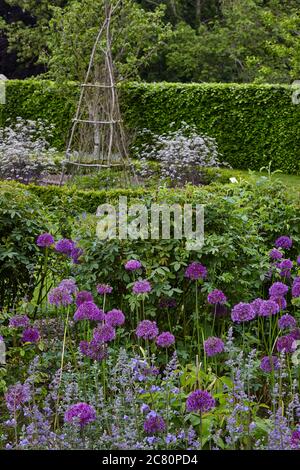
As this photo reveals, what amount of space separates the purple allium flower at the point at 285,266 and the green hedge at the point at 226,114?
8.69 metres

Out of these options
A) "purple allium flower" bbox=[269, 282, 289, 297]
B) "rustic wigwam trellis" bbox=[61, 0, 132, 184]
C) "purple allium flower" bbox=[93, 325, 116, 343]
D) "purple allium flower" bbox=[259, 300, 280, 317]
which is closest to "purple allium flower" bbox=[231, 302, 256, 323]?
"purple allium flower" bbox=[259, 300, 280, 317]

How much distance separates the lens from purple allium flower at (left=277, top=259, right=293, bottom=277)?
139 inches

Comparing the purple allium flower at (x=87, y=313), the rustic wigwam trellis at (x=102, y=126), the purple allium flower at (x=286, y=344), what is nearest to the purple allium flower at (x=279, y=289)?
the purple allium flower at (x=286, y=344)

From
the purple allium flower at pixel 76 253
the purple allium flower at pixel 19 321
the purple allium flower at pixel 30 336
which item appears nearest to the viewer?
the purple allium flower at pixel 30 336

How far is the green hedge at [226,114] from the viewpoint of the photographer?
12.3 meters

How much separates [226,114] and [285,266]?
376 inches

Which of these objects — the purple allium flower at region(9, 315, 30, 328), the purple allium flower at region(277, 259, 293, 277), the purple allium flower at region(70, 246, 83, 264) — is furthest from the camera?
the purple allium flower at region(70, 246, 83, 264)

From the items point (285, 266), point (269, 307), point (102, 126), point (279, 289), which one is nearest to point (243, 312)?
point (269, 307)

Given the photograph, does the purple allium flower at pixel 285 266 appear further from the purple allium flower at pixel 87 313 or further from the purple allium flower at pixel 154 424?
the purple allium flower at pixel 154 424

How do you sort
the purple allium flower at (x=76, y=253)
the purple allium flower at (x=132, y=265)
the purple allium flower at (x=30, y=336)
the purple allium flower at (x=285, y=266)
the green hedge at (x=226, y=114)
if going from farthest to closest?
1. the green hedge at (x=226, y=114)
2. the purple allium flower at (x=76, y=253)
3. the purple allium flower at (x=285, y=266)
4. the purple allium flower at (x=132, y=265)
5. the purple allium flower at (x=30, y=336)

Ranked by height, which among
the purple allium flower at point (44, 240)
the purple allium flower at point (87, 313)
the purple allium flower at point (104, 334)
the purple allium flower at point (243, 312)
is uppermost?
the purple allium flower at point (44, 240)

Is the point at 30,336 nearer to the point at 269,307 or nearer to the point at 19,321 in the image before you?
the point at 19,321

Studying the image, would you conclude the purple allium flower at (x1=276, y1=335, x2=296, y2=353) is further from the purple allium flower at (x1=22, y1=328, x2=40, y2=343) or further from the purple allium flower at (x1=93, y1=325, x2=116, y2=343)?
the purple allium flower at (x1=22, y1=328, x2=40, y2=343)

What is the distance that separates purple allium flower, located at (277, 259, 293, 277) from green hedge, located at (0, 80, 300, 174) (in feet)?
28.5
